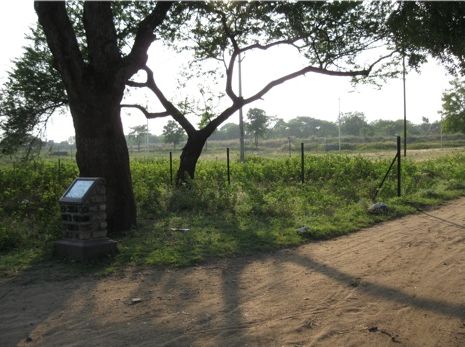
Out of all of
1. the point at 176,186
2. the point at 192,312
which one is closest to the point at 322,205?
the point at 176,186

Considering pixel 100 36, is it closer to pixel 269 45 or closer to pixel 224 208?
pixel 224 208

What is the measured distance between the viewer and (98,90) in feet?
28.9

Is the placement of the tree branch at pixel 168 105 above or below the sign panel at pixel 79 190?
above

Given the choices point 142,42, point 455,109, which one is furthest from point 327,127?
point 142,42

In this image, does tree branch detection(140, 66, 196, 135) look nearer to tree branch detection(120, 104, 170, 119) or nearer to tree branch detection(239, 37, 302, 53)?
tree branch detection(120, 104, 170, 119)

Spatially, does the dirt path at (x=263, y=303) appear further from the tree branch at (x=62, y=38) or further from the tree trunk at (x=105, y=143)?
the tree branch at (x=62, y=38)

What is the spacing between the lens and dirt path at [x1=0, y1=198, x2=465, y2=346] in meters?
4.45

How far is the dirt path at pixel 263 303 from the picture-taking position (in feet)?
14.6

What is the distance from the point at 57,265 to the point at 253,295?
3075 mm

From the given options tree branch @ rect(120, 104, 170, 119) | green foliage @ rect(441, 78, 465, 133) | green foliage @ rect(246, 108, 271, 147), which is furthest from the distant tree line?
tree branch @ rect(120, 104, 170, 119)

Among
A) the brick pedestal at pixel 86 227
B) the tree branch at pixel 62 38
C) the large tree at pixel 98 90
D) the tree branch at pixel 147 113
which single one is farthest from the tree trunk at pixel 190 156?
the brick pedestal at pixel 86 227

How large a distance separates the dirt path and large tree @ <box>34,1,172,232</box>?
8.58ft

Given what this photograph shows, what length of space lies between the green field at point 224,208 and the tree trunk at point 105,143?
0.60m

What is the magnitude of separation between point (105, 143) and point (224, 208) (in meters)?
3.87
